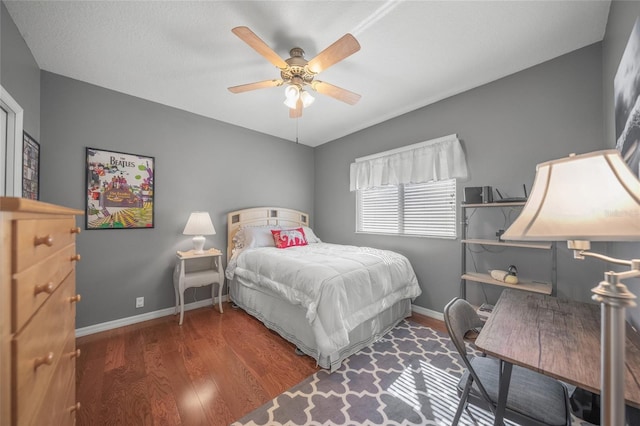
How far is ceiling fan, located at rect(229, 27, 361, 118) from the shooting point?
159 cm

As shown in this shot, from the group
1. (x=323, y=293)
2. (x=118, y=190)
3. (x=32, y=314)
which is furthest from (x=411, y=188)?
(x=118, y=190)

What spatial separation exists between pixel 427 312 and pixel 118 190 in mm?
3904

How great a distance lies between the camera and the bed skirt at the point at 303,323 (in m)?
2.09

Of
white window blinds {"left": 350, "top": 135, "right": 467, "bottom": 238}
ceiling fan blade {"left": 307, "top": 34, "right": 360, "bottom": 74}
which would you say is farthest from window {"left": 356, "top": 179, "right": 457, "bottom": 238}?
ceiling fan blade {"left": 307, "top": 34, "right": 360, "bottom": 74}

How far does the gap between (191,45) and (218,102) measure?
3.28 feet

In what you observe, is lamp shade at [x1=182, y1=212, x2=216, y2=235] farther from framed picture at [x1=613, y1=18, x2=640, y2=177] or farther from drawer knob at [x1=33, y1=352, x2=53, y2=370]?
framed picture at [x1=613, y1=18, x2=640, y2=177]

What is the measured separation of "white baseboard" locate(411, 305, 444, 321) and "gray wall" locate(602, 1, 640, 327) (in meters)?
1.60

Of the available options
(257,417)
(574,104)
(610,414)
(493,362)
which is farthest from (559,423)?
(574,104)

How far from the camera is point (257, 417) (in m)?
1.53

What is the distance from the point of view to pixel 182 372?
196cm

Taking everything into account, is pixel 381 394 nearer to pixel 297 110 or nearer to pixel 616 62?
pixel 297 110

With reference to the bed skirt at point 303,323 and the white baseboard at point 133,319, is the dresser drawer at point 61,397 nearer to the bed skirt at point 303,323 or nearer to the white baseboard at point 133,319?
the bed skirt at point 303,323

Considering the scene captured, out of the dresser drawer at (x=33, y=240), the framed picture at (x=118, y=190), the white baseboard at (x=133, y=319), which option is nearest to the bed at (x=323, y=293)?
the white baseboard at (x=133, y=319)

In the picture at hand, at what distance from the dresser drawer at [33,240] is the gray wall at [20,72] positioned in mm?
1673
